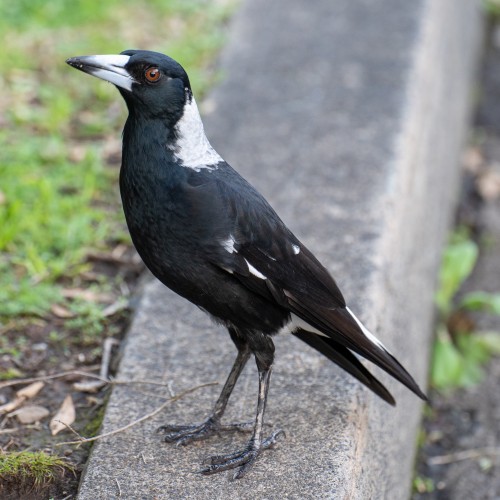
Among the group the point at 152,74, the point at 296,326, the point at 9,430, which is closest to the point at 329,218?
the point at 296,326

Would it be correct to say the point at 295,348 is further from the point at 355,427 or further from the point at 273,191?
the point at 273,191

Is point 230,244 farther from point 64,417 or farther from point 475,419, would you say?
point 475,419

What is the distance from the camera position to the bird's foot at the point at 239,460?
2.33 m

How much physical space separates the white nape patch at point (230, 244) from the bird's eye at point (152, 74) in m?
0.43

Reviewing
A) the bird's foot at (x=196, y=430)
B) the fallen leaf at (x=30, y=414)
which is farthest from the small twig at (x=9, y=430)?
the bird's foot at (x=196, y=430)

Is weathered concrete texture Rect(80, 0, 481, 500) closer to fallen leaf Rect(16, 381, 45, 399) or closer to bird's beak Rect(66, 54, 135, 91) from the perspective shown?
fallen leaf Rect(16, 381, 45, 399)

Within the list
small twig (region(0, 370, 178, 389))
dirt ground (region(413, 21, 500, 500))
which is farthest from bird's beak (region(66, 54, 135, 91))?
dirt ground (region(413, 21, 500, 500))

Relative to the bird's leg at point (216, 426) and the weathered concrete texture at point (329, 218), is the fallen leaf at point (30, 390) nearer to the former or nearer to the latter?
the weathered concrete texture at point (329, 218)

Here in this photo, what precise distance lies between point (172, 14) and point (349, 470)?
134 inches

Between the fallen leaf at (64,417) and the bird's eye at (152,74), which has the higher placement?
the bird's eye at (152,74)

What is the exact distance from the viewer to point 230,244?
90.3 inches

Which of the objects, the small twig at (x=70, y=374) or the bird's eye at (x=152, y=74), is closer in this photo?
the bird's eye at (x=152, y=74)

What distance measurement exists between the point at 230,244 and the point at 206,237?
69mm

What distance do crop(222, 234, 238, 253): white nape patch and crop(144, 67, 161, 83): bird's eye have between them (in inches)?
17.1
